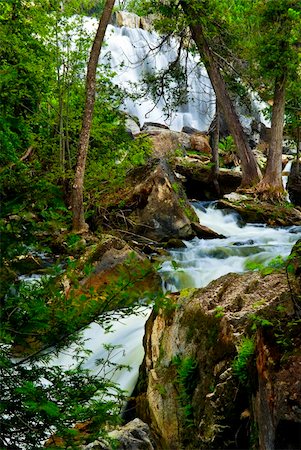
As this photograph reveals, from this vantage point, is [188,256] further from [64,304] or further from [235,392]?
[64,304]

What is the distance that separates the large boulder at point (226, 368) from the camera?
2375 millimetres

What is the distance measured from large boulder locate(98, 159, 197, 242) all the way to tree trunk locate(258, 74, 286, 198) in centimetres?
370

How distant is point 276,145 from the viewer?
1388cm

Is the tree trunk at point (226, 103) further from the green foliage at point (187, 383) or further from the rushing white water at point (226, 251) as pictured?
the green foliage at point (187, 383)

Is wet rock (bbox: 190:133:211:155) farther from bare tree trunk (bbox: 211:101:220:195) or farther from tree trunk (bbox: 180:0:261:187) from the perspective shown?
tree trunk (bbox: 180:0:261:187)

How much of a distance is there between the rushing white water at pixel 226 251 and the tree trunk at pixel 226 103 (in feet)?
5.61

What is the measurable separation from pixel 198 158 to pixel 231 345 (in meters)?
16.9

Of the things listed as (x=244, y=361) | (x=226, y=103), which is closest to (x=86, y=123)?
(x=226, y=103)

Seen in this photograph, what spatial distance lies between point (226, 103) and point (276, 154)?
223 centimetres

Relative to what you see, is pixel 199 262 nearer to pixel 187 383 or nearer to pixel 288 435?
pixel 187 383

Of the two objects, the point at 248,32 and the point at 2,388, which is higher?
the point at 248,32

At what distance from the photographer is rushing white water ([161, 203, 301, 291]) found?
809 centimetres

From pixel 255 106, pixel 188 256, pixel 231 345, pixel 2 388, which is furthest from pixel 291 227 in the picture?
pixel 255 106

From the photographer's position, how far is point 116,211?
10109 mm
